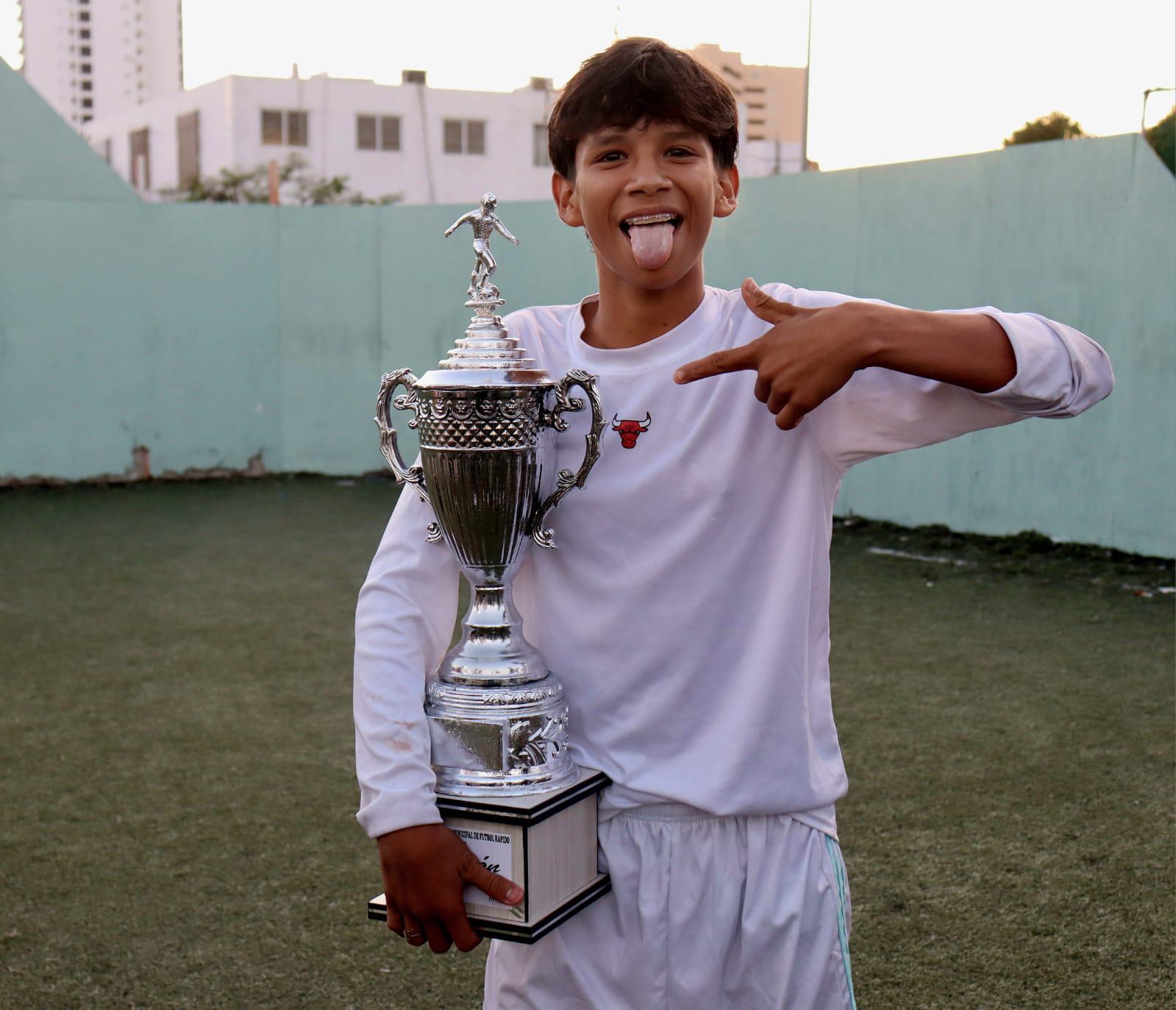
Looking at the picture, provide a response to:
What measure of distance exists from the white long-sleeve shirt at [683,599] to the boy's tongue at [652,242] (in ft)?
0.27

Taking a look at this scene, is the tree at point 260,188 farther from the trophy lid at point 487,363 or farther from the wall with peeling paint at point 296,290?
the trophy lid at point 487,363

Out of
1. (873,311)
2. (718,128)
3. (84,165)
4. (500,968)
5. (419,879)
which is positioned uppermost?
(84,165)

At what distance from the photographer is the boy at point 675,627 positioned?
50.3 inches

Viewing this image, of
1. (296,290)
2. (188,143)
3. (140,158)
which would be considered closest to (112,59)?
(140,158)

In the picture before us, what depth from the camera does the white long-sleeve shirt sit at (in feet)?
4.18

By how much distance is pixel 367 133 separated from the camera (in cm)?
3797

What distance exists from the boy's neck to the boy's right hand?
0.52 meters

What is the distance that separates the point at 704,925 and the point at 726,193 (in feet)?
2.47

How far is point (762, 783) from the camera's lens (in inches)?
50.4

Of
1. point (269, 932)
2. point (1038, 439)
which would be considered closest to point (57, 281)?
point (1038, 439)

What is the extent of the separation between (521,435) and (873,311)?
367mm

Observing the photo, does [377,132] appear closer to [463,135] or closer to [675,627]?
[463,135]

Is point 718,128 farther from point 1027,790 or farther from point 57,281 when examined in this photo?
point 57,281

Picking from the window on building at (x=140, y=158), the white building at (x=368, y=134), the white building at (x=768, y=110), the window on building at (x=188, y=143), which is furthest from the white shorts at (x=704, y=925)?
the window on building at (x=140, y=158)
